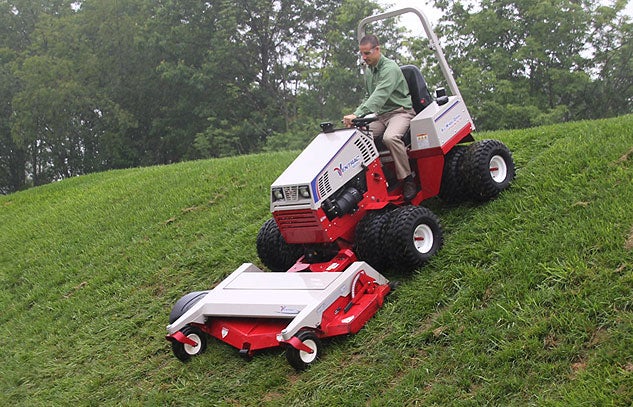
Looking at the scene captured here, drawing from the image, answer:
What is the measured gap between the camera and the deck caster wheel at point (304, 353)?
14.5 ft

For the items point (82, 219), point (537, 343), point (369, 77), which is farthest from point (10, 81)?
point (537, 343)

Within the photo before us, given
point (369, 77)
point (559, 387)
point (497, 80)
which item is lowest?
point (497, 80)

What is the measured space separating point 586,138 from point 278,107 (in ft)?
101

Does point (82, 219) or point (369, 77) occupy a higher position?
point (369, 77)

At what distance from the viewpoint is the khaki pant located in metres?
5.60

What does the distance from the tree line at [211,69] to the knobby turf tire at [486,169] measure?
22665 millimetres

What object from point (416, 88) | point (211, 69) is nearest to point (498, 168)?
point (416, 88)

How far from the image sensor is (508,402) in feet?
11.8

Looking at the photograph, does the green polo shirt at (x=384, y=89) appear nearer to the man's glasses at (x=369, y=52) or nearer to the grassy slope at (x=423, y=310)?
the man's glasses at (x=369, y=52)

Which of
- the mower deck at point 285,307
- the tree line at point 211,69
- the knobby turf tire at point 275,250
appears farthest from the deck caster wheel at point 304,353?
the tree line at point 211,69

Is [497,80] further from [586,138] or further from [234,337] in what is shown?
[234,337]

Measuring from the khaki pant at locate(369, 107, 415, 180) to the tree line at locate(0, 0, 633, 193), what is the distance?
898 inches

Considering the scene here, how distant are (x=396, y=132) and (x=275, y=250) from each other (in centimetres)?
150

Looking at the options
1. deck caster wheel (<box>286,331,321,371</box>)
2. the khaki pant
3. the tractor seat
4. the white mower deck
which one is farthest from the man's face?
deck caster wheel (<box>286,331,321,371</box>)
